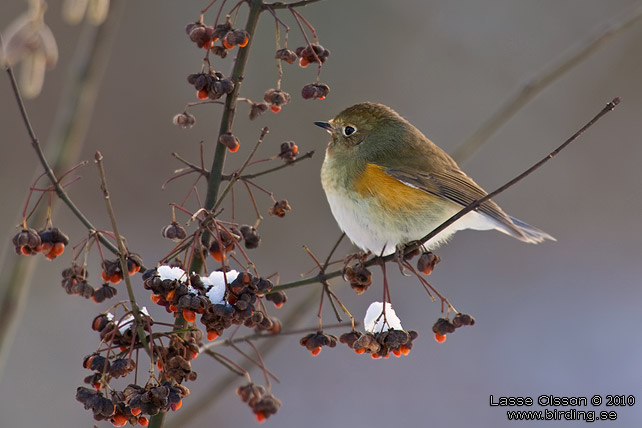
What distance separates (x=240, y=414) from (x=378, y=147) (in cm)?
275

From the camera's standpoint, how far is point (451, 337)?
570 centimetres

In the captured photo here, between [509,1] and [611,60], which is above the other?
[509,1]

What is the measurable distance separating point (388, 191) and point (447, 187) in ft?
1.10

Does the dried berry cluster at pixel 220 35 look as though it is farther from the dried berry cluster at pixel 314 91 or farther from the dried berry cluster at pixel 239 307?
the dried berry cluster at pixel 239 307

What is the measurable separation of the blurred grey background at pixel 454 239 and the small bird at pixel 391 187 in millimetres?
1954

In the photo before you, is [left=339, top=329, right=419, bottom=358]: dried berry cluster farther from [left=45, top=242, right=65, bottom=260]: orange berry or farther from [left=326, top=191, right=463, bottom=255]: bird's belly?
[left=326, top=191, right=463, bottom=255]: bird's belly

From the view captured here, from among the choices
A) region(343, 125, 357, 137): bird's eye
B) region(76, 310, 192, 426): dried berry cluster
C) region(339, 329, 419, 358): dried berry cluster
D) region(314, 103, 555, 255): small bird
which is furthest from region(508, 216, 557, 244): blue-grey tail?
region(76, 310, 192, 426): dried berry cluster

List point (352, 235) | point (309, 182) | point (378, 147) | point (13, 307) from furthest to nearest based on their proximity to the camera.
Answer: point (309, 182), point (378, 147), point (352, 235), point (13, 307)

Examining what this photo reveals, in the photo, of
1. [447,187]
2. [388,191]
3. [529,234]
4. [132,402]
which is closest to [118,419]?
[132,402]

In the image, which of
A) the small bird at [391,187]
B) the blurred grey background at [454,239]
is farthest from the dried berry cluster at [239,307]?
the blurred grey background at [454,239]

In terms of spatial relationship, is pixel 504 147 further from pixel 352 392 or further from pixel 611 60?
pixel 352 392

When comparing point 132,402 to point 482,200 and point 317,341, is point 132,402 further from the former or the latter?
point 482,200

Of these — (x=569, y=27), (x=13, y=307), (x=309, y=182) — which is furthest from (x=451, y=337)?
(x=13, y=307)

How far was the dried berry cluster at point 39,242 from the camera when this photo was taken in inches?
61.0
